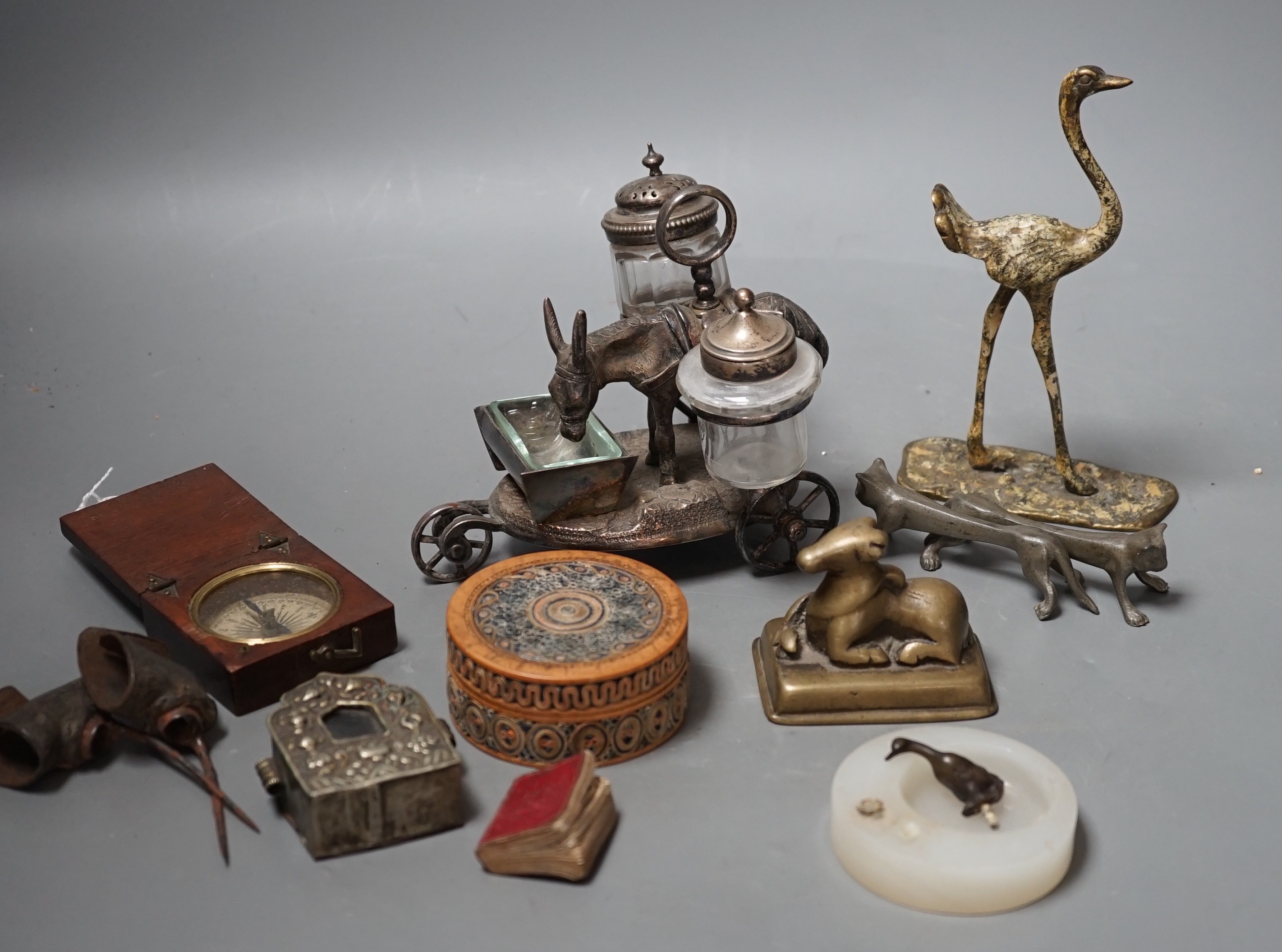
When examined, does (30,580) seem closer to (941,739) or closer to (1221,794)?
(941,739)

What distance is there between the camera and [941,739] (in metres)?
3.29

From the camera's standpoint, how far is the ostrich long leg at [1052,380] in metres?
4.02

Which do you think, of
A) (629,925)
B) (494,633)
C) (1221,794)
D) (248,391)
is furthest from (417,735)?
(248,391)

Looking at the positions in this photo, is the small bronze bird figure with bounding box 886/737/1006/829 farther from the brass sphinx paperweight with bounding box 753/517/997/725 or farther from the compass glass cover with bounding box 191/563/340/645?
the compass glass cover with bounding box 191/563/340/645

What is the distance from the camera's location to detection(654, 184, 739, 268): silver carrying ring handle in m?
3.75

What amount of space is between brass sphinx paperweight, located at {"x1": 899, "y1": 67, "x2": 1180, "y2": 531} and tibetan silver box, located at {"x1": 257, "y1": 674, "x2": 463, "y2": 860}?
1.64 m

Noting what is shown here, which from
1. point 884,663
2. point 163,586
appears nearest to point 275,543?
point 163,586

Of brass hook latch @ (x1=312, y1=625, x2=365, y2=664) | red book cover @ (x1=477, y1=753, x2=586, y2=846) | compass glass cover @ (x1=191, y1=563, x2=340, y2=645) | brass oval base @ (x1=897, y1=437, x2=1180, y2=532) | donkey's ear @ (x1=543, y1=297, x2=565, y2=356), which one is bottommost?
red book cover @ (x1=477, y1=753, x2=586, y2=846)

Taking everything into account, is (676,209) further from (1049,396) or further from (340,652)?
(340,652)

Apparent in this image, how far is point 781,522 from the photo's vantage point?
13.1 ft

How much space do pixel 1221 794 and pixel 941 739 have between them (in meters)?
0.59

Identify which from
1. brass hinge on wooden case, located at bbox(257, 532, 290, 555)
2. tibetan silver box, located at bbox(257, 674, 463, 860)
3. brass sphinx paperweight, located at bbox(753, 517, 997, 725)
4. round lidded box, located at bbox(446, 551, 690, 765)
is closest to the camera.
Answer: tibetan silver box, located at bbox(257, 674, 463, 860)

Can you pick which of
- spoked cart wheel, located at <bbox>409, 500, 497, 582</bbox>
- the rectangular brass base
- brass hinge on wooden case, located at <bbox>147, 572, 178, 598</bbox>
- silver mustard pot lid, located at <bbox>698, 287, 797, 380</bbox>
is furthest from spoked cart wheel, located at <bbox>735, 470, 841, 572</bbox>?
brass hinge on wooden case, located at <bbox>147, 572, 178, 598</bbox>

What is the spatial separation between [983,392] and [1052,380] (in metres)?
0.18
